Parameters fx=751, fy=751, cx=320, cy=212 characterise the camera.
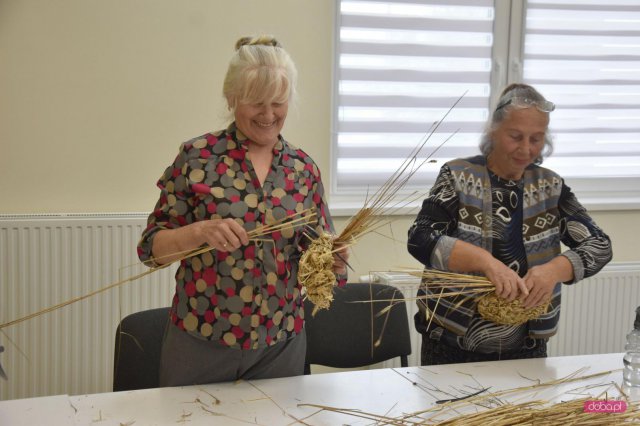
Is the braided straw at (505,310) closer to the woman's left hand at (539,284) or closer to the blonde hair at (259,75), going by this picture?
the woman's left hand at (539,284)

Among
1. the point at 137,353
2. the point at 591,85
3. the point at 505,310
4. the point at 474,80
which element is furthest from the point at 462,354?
the point at 591,85

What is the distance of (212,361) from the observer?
1.95m

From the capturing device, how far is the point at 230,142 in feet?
6.49

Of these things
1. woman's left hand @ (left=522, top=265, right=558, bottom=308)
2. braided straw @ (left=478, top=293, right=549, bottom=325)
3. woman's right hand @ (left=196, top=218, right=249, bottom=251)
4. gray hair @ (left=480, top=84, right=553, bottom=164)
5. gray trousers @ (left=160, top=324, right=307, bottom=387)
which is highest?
gray hair @ (left=480, top=84, right=553, bottom=164)

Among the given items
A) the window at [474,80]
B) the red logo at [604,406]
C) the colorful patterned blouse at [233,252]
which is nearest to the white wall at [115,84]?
the window at [474,80]

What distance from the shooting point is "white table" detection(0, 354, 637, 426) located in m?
1.74

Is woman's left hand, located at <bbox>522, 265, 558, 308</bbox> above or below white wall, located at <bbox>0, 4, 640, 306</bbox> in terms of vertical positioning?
below

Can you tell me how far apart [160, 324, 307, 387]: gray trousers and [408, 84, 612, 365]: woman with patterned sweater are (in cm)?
51

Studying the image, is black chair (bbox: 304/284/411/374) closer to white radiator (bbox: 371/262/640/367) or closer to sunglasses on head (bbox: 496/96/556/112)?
sunglasses on head (bbox: 496/96/556/112)

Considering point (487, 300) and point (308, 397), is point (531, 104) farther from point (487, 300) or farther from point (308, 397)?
point (308, 397)

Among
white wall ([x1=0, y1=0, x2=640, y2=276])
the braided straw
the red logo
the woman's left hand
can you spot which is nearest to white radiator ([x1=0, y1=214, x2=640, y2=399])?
white wall ([x1=0, y1=0, x2=640, y2=276])

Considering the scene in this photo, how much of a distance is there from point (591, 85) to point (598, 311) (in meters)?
1.19

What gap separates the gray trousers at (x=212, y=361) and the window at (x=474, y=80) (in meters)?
1.61

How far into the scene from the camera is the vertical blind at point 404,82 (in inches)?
142
